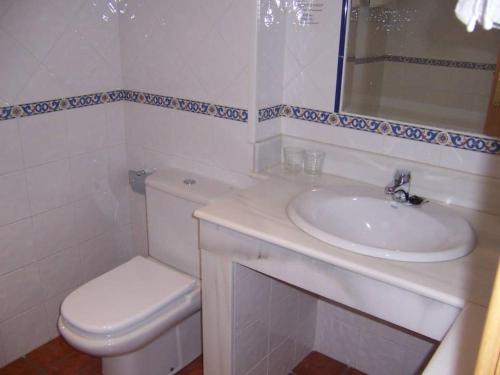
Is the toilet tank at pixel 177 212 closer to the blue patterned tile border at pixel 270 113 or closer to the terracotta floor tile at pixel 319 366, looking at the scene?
the blue patterned tile border at pixel 270 113

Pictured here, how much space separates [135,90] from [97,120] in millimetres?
206

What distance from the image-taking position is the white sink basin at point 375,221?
130cm

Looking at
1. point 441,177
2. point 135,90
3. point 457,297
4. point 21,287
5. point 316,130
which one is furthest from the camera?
point 135,90

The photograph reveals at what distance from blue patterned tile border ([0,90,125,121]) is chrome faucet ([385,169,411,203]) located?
1.26 meters

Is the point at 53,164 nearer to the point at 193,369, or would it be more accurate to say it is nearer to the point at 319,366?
the point at 193,369

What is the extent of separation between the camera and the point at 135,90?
2.07 metres

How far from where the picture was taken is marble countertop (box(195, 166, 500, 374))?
36.8 inches

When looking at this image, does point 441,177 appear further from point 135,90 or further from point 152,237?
point 135,90

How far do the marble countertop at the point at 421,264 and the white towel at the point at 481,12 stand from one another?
570 millimetres

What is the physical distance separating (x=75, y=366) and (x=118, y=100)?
1.14 metres

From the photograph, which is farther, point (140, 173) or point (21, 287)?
point (140, 173)

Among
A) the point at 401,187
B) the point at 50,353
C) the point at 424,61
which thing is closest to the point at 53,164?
the point at 50,353

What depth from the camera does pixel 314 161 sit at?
1.74 metres

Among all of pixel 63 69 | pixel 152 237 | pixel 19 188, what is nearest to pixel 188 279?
pixel 152 237
